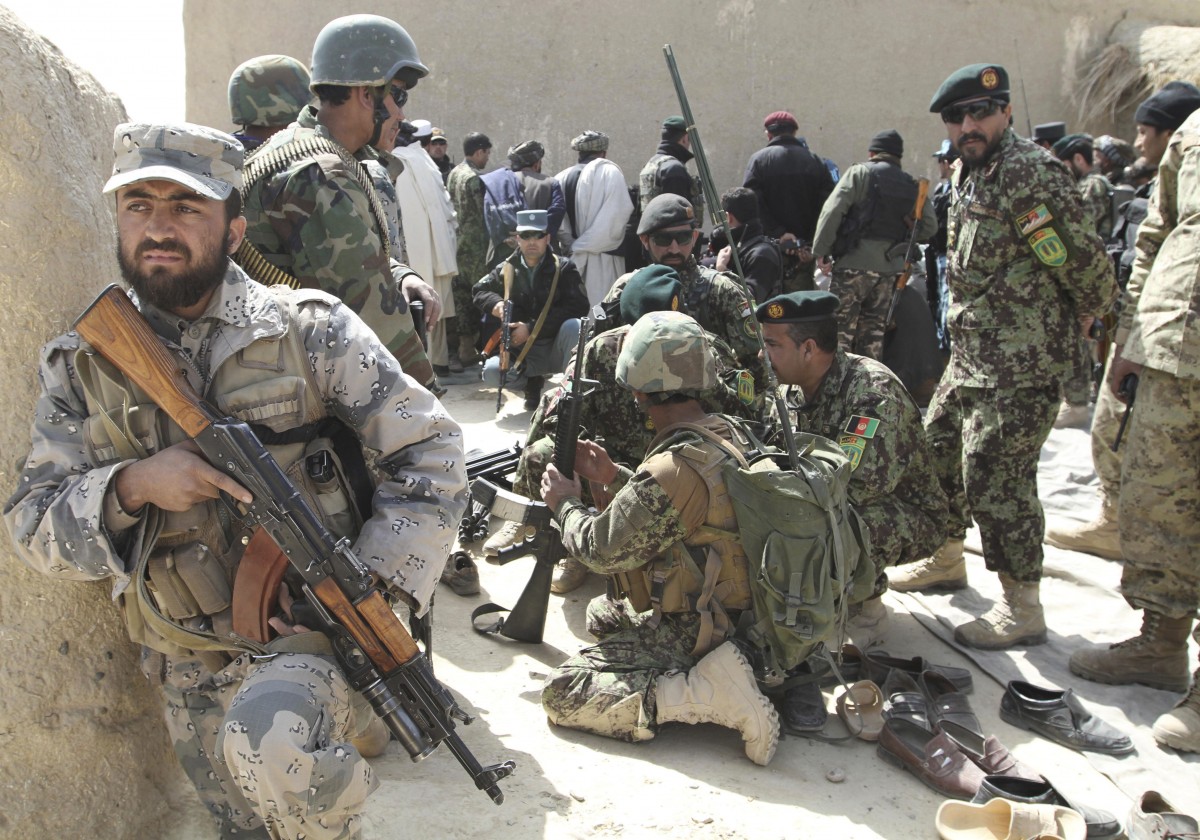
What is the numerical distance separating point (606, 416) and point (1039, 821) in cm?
240

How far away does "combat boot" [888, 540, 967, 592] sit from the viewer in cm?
483

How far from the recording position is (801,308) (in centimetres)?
411

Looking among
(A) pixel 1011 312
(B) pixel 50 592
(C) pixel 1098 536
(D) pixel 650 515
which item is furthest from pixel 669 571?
(C) pixel 1098 536

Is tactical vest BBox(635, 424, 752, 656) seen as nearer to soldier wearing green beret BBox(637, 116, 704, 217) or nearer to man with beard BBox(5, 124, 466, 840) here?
man with beard BBox(5, 124, 466, 840)

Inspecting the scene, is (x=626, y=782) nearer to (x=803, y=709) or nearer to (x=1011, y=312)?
(x=803, y=709)

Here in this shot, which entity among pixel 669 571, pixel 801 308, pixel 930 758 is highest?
pixel 801 308

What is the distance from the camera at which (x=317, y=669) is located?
2.22 m

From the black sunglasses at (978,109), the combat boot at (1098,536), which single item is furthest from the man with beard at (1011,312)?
the combat boot at (1098,536)

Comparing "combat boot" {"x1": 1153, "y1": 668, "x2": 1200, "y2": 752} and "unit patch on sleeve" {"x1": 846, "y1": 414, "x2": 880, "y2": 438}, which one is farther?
"unit patch on sleeve" {"x1": 846, "y1": 414, "x2": 880, "y2": 438}

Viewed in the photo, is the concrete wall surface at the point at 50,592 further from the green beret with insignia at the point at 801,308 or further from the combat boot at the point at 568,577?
the green beret with insignia at the point at 801,308

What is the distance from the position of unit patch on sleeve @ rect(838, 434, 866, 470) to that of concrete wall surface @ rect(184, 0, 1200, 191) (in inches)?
279

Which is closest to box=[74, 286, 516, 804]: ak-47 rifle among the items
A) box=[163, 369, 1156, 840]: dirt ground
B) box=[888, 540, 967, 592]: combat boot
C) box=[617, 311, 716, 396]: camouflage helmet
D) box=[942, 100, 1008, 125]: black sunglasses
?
box=[163, 369, 1156, 840]: dirt ground

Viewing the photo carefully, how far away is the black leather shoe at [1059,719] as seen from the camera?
356 cm

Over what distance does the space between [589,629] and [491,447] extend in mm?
2779
